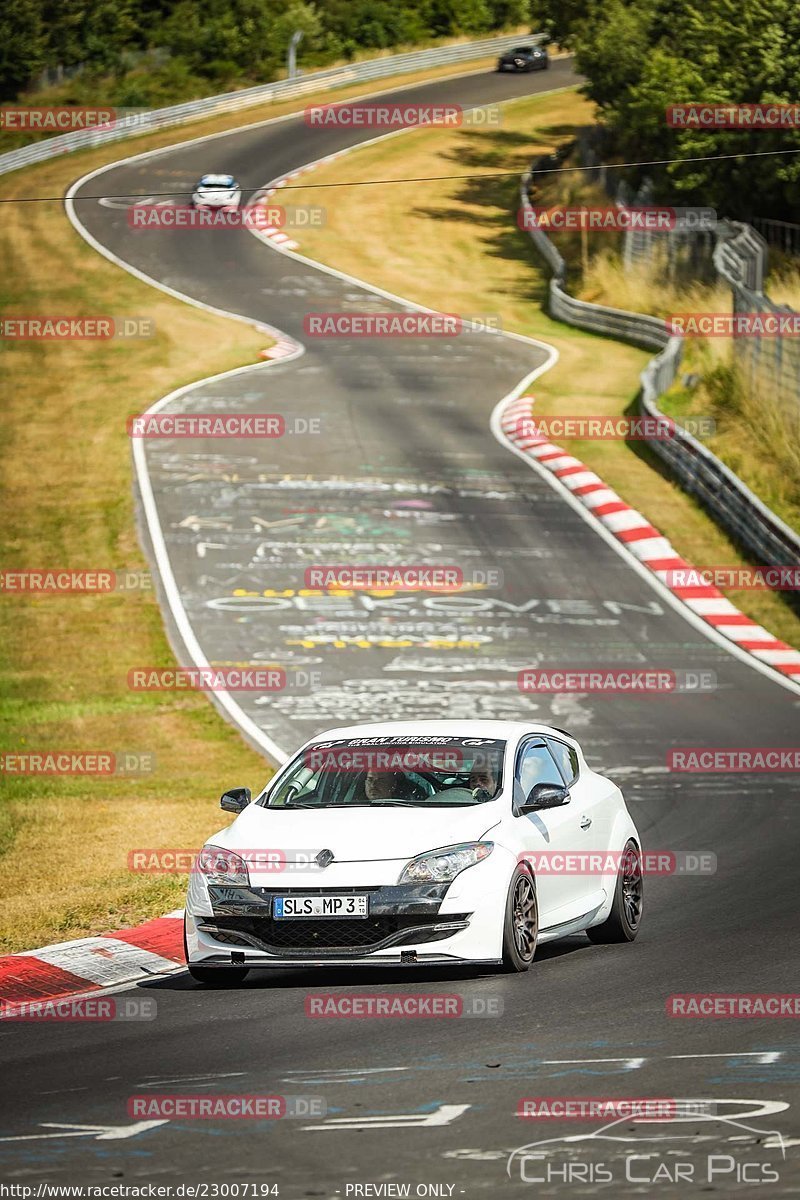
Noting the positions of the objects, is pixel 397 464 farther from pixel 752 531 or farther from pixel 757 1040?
pixel 757 1040

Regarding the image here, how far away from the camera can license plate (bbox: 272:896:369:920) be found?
9.75 meters

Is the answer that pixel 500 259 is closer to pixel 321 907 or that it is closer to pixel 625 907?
pixel 625 907

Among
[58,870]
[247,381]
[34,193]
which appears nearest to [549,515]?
[247,381]

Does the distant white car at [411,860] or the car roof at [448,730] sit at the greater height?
the car roof at [448,730]

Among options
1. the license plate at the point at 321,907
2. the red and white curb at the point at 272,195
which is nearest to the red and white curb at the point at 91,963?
the license plate at the point at 321,907

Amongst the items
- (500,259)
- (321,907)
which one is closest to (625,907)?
(321,907)

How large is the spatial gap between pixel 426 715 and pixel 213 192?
41213mm

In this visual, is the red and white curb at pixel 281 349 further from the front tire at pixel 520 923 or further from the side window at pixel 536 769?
the front tire at pixel 520 923

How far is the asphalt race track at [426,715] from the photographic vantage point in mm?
6703

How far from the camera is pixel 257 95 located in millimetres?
81000

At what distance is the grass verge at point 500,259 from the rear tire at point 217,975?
15.4 meters

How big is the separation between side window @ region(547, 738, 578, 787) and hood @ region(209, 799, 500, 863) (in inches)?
47.1

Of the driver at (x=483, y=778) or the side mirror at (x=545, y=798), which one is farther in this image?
the driver at (x=483, y=778)

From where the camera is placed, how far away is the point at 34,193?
6134cm
